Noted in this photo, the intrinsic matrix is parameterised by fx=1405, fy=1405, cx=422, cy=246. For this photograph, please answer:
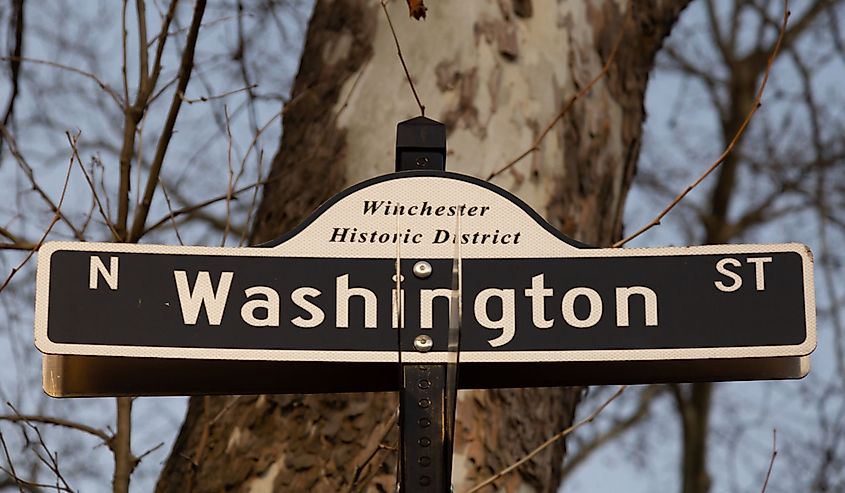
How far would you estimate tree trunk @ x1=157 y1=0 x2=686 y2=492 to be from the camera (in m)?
2.33

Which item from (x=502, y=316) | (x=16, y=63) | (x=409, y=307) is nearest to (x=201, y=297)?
(x=409, y=307)

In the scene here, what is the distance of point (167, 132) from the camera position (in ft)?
7.97

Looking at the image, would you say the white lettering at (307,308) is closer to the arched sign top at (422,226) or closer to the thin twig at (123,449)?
the arched sign top at (422,226)

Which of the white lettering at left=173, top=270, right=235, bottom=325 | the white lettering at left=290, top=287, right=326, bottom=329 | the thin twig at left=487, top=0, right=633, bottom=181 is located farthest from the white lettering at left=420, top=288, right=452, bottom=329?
the thin twig at left=487, top=0, right=633, bottom=181

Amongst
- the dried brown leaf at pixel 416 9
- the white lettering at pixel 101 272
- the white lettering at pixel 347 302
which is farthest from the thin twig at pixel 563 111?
the white lettering at pixel 101 272

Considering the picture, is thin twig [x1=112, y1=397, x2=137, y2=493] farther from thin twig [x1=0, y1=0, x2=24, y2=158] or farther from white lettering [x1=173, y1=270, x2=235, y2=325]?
thin twig [x1=0, y1=0, x2=24, y2=158]

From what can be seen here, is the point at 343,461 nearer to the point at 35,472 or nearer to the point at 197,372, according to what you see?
the point at 197,372

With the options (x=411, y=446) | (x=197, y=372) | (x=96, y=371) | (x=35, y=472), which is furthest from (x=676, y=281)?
(x=35, y=472)

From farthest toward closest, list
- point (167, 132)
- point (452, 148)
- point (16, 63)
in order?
point (16, 63), point (452, 148), point (167, 132)

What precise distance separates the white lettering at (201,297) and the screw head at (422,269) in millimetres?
220

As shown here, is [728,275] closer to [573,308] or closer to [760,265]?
[760,265]

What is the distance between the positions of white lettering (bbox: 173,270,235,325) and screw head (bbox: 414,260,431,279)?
0.72 feet

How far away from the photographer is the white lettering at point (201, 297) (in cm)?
163

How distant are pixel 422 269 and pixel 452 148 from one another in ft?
3.01
